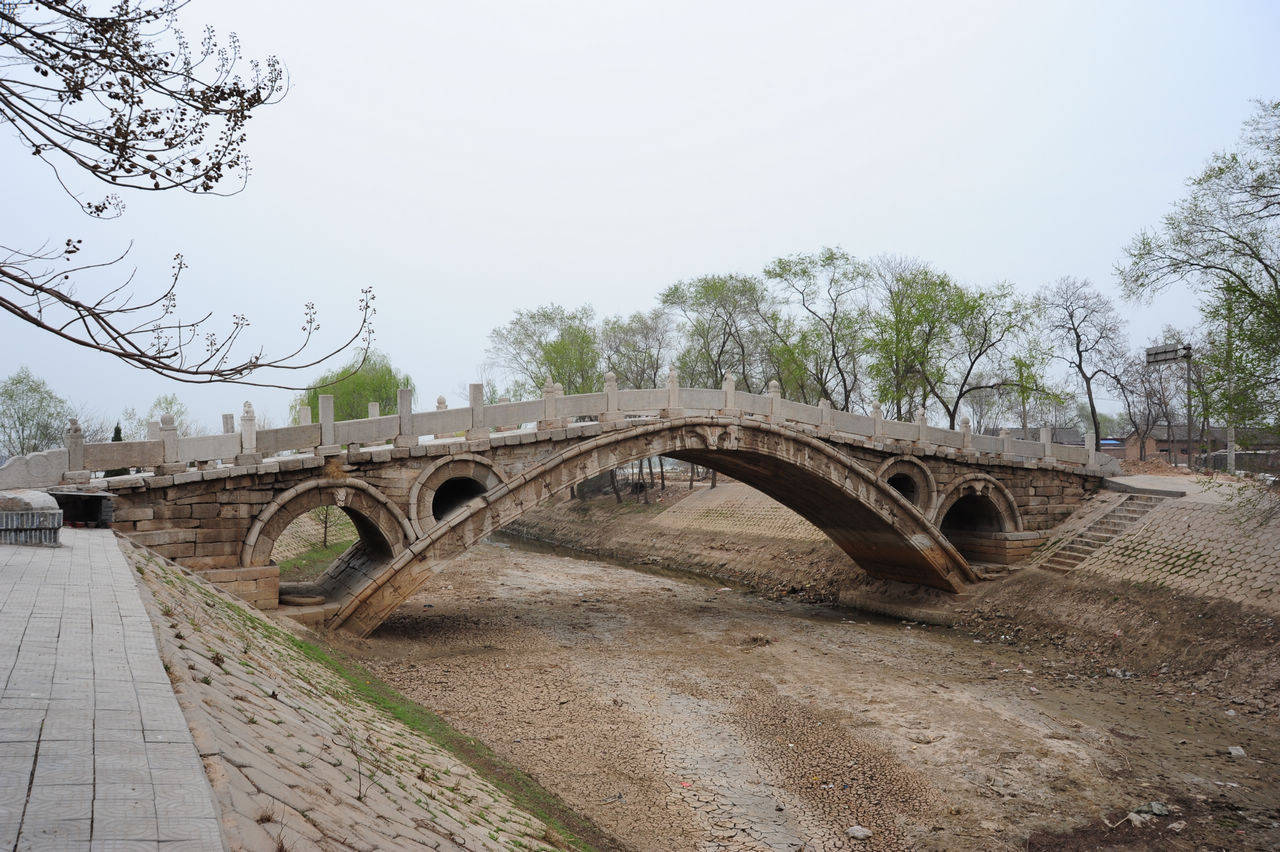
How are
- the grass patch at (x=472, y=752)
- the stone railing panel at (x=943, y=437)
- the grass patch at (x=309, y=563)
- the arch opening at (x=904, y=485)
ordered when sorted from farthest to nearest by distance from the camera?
the grass patch at (x=309, y=563)
the arch opening at (x=904, y=485)
the stone railing panel at (x=943, y=437)
the grass patch at (x=472, y=752)

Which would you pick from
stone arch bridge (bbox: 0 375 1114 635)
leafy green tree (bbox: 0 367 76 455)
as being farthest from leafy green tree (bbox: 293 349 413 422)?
stone arch bridge (bbox: 0 375 1114 635)

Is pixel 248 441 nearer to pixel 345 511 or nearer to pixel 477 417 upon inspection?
pixel 345 511

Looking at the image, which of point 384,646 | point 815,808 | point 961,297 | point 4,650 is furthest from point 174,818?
point 961,297

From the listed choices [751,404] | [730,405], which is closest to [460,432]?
[730,405]

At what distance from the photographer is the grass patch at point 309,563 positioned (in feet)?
69.6

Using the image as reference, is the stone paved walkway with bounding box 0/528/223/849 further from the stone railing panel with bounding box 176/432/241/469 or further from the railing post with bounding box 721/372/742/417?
the railing post with bounding box 721/372/742/417

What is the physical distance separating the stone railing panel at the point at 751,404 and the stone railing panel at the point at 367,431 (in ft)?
25.0

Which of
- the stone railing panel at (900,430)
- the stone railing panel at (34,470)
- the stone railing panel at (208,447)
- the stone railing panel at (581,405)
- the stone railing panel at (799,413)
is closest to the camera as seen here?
the stone railing panel at (34,470)

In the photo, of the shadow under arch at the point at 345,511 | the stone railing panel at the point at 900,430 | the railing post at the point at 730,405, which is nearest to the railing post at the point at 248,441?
the shadow under arch at the point at 345,511

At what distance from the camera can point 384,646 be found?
547 inches

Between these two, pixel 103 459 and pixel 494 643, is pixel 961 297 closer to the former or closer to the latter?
pixel 494 643

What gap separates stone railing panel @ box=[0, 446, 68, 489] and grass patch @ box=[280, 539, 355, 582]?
9.26 m

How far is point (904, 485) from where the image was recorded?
21375 mm

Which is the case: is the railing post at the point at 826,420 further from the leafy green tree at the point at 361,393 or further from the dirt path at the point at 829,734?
the leafy green tree at the point at 361,393
